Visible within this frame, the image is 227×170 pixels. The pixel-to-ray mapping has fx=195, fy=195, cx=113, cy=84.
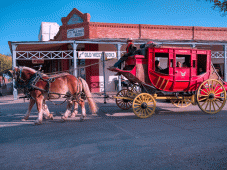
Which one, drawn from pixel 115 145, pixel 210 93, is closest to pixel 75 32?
pixel 210 93

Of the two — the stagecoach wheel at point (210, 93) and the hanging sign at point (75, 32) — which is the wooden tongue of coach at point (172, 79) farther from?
the hanging sign at point (75, 32)

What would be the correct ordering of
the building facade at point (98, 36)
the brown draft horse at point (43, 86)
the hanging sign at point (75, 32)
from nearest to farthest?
the brown draft horse at point (43, 86) → the building facade at point (98, 36) → the hanging sign at point (75, 32)

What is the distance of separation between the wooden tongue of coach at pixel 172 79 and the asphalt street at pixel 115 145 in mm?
1463

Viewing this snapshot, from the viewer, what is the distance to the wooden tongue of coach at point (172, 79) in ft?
23.1

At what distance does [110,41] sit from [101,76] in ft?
12.7

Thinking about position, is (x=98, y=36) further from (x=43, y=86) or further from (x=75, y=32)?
(x=43, y=86)

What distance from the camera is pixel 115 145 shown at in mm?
4113

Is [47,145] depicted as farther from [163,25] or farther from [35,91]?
[163,25]

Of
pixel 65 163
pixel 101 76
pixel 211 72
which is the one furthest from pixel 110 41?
pixel 65 163

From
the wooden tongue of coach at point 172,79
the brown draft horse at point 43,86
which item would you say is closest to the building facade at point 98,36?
the wooden tongue of coach at point 172,79

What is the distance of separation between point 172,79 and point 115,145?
4169 mm

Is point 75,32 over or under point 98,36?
over

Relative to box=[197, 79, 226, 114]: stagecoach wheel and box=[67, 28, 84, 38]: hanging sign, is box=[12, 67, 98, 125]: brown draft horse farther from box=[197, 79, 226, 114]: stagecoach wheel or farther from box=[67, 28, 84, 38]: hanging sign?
box=[67, 28, 84, 38]: hanging sign

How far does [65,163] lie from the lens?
329 centimetres
